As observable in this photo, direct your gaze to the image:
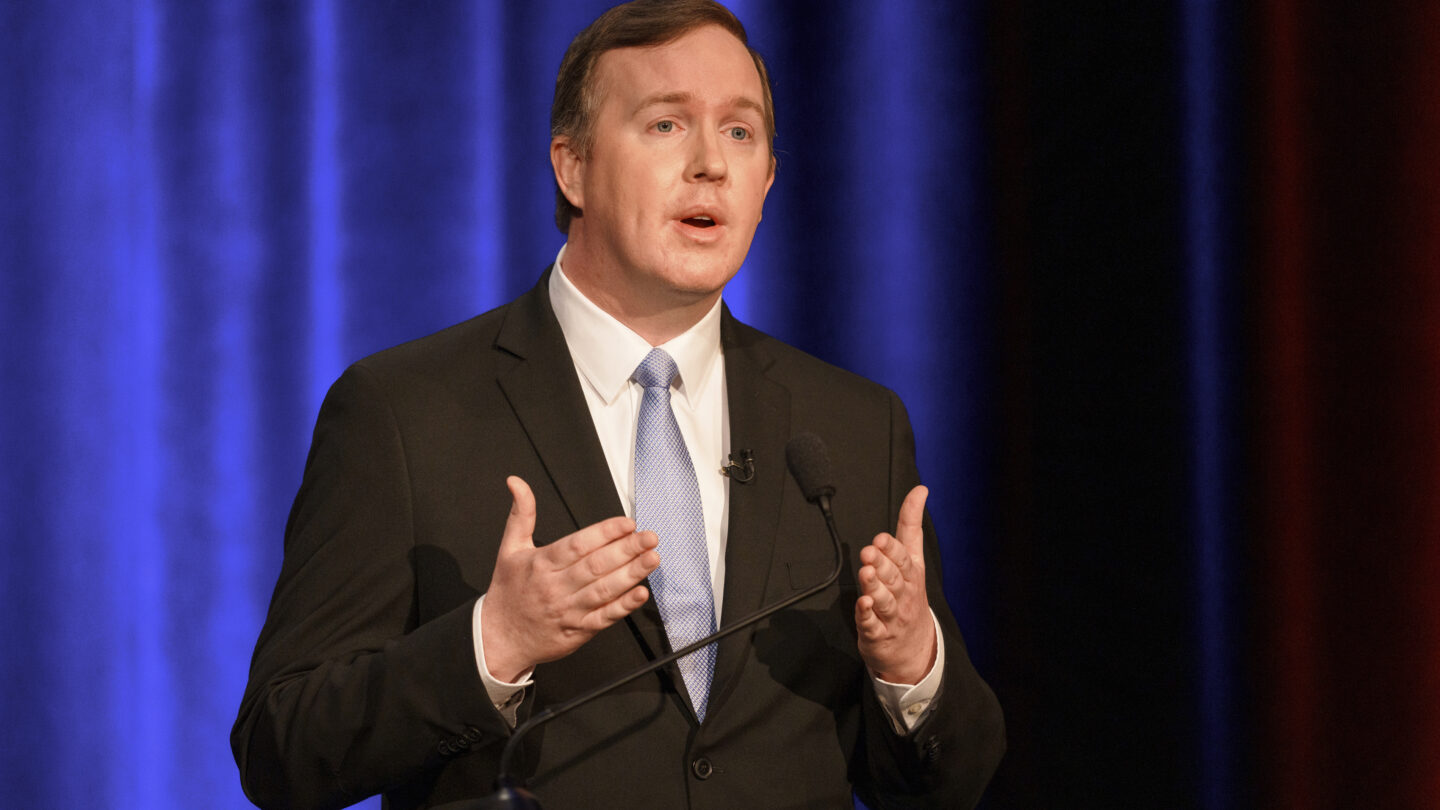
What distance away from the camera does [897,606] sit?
5.15ft

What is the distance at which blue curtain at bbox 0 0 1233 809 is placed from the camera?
8.36 feet

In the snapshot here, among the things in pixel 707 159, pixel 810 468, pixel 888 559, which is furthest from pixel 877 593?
pixel 707 159

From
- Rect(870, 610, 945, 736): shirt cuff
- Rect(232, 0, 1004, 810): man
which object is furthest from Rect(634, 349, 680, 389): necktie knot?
Rect(870, 610, 945, 736): shirt cuff

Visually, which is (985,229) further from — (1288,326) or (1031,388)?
(1288,326)

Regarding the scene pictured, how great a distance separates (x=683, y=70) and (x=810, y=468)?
2.13 ft

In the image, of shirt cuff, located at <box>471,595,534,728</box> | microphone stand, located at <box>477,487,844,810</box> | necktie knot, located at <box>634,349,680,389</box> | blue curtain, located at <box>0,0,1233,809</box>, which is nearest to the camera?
microphone stand, located at <box>477,487,844,810</box>

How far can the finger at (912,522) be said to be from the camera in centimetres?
162

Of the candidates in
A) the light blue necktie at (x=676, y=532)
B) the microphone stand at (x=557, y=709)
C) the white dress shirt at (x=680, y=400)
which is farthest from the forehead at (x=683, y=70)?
the microphone stand at (x=557, y=709)

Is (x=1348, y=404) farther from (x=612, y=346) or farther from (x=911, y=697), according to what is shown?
(x=612, y=346)

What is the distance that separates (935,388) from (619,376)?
1030 millimetres

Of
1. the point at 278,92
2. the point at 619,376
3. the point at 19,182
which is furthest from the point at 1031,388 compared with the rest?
the point at 19,182

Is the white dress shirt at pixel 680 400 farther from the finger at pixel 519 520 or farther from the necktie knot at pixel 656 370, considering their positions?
the finger at pixel 519 520

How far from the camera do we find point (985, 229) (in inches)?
107

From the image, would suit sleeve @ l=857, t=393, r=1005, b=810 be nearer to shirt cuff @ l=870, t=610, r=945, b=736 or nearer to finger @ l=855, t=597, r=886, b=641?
shirt cuff @ l=870, t=610, r=945, b=736
